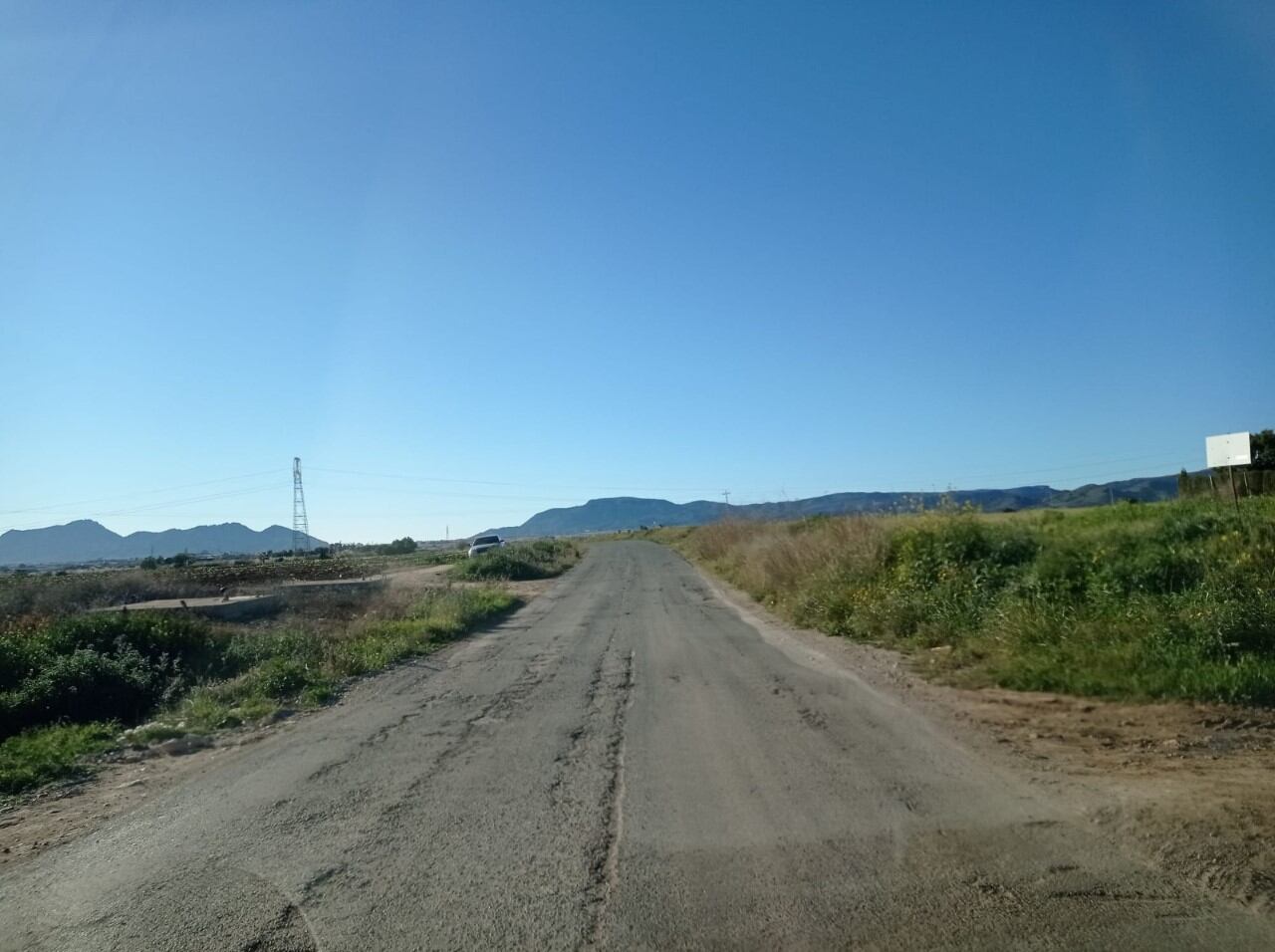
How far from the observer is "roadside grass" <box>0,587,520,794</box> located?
1084 centimetres

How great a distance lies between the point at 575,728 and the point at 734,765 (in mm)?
2353

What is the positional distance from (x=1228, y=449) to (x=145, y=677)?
23.5 metres

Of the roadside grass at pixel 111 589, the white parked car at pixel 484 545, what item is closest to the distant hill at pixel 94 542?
the white parked car at pixel 484 545

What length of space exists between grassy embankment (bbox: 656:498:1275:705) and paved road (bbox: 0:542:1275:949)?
260cm

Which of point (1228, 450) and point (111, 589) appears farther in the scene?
point (111, 589)

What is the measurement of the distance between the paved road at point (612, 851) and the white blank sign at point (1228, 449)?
16.4 metres

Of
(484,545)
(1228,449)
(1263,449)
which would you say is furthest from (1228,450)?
(484,545)

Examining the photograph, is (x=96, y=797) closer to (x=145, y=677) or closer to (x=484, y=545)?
(x=145, y=677)

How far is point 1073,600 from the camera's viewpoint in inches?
529

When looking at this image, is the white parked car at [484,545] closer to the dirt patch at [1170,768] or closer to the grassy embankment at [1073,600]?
the grassy embankment at [1073,600]

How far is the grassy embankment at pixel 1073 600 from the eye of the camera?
1023cm

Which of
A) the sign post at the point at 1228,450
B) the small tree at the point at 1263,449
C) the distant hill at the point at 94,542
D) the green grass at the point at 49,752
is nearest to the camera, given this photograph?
the green grass at the point at 49,752

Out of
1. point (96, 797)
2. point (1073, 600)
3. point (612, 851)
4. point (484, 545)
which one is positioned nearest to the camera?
point (612, 851)

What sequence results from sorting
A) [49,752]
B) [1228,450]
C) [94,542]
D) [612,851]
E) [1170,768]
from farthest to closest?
[94,542] < [1228,450] < [49,752] < [1170,768] < [612,851]
